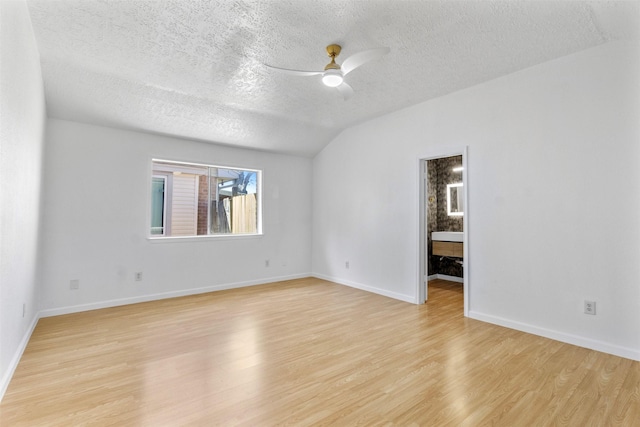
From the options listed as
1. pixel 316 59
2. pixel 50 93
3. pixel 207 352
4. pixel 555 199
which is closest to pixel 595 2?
pixel 555 199

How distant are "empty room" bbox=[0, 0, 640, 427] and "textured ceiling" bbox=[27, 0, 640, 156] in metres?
0.02

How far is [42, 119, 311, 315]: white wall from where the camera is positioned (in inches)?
145

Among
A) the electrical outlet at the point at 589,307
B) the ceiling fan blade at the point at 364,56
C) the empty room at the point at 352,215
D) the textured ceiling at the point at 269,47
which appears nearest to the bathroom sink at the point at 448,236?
the empty room at the point at 352,215

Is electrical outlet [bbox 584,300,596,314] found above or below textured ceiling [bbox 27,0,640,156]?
below

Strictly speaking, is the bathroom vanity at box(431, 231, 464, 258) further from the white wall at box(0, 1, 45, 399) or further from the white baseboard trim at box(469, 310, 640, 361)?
the white wall at box(0, 1, 45, 399)

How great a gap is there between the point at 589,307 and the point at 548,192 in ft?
3.66

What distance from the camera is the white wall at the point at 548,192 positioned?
2.58 metres

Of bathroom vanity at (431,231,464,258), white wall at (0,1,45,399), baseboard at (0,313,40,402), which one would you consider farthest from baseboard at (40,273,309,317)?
bathroom vanity at (431,231,464,258)

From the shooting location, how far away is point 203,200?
17.0 feet

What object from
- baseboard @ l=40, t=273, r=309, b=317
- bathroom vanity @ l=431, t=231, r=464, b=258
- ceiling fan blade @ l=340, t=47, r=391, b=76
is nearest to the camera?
ceiling fan blade @ l=340, t=47, r=391, b=76

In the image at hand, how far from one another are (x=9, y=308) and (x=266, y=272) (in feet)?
11.7

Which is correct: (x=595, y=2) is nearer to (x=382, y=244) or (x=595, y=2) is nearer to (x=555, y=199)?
(x=555, y=199)

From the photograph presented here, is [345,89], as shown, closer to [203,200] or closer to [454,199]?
[203,200]

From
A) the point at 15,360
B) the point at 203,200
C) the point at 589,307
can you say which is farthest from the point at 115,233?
the point at 589,307
